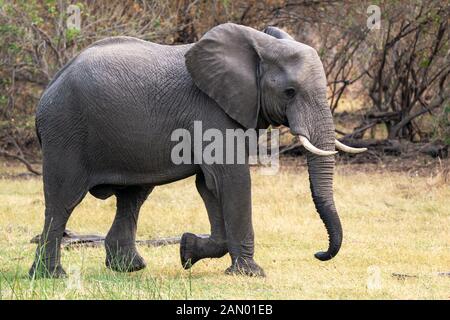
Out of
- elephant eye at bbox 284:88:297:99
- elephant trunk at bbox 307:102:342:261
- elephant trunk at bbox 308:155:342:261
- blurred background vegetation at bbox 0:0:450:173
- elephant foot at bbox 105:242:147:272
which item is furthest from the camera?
blurred background vegetation at bbox 0:0:450:173

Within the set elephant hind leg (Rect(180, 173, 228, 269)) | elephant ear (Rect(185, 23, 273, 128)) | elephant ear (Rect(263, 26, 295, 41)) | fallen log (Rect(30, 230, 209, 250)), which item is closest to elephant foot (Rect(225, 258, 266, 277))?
elephant hind leg (Rect(180, 173, 228, 269))

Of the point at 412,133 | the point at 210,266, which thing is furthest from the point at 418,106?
the point at 210,266

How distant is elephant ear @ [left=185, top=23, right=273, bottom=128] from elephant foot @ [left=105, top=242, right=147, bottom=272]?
5.41ft

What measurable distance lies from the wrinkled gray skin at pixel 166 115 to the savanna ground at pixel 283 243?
0.45 metres

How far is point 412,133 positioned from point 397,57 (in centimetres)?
147

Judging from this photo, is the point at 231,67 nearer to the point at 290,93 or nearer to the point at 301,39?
the point at 290,93

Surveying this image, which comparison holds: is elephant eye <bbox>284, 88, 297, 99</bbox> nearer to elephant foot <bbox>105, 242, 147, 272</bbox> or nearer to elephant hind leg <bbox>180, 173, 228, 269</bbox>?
elephant hind leg <bbox>180, 173, 228, 269</bbox>

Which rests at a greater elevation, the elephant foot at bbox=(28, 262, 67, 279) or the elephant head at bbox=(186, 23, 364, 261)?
the elephant head at bbox=(186, 23, 364, 261)

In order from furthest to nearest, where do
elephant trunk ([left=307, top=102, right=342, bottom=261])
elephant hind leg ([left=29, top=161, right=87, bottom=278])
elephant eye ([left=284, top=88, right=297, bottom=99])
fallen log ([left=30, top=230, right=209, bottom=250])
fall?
fallen log ([left=30, top=230, right=209, bottom=250]) < elephant hind leg ([left=29, top=161, right=87, bottom=278]) < elephant eye ([left=284, top=88, right=297, bottom=99]) < elephant trunk ([left=307, top=102, right=342, bottom=261])

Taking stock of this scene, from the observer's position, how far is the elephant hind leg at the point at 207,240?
8422mm

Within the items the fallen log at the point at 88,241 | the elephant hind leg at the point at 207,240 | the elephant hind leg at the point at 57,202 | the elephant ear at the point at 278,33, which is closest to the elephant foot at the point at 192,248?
the elephant hind leg at the point at 207,240

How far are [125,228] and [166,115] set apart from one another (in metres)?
1.25

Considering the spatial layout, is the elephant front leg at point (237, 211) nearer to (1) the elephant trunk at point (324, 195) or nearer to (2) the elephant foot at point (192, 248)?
(2) the elephant foot at point (192, 248)

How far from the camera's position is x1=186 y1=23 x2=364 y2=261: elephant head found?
8062mm
